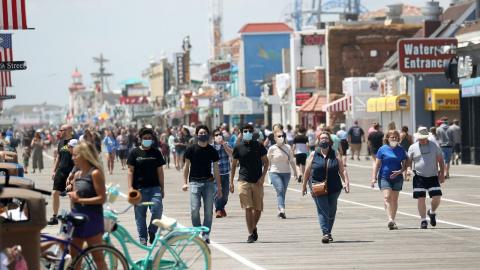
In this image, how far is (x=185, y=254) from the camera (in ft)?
45.0

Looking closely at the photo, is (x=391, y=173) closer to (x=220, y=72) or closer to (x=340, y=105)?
(x=340, y=105)

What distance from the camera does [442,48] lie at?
50688 millimetres

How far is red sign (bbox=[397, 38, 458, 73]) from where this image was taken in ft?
166

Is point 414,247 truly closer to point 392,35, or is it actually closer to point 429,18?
point 429,18

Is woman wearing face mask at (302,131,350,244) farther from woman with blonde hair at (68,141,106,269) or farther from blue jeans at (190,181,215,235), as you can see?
woman with blonde hair at (68,141,106,269)

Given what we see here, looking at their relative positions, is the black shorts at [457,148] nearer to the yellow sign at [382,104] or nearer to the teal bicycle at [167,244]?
the yellow sign at [382,104]

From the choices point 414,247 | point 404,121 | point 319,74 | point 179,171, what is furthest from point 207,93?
point 414,247

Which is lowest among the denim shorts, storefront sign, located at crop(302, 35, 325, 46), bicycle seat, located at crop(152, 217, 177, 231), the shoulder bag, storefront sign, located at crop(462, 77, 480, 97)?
the denim shorts

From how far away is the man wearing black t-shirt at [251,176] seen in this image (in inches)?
742

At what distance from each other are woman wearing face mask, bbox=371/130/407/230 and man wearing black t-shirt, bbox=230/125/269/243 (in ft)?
7.23

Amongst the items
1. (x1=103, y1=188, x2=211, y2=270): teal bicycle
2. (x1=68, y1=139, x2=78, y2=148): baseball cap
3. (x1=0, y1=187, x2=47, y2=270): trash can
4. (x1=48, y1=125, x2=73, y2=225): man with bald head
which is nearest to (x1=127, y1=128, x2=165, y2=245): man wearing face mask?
(x1=103, y1=188, x2=211, y2=270): teal bicycle

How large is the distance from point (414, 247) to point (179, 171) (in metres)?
29.6

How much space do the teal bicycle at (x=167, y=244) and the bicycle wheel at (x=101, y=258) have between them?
29cm

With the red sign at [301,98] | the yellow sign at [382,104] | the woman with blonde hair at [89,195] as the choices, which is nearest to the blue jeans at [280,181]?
the woman with blonde hair at [89,195]
